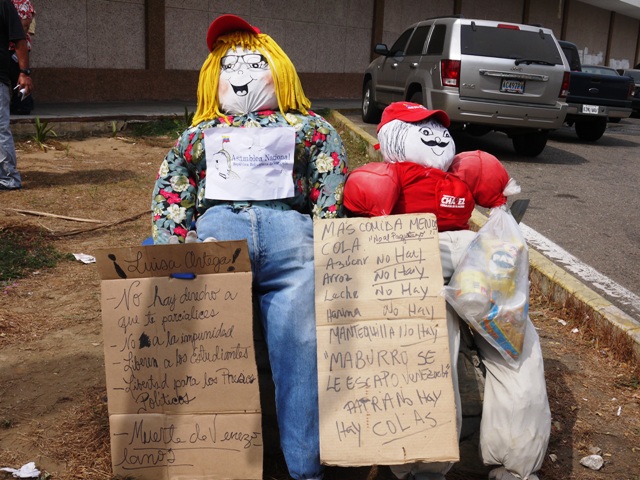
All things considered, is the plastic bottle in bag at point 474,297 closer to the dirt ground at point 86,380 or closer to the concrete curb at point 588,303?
the dirt ground at point 86,380

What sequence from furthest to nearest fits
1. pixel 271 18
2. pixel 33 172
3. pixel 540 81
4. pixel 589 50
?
1. pixel 589 50
2. pixel 271 18
3. pixel 540 81
4. pixel 33 172

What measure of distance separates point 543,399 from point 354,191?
1091mm

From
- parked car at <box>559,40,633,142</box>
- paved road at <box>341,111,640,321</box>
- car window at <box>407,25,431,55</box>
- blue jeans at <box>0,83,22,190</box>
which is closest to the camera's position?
paved road at <box>341,111,640,321</box>

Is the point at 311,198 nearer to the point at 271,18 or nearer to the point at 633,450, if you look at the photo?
the point at 633,450

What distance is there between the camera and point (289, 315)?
2727mm

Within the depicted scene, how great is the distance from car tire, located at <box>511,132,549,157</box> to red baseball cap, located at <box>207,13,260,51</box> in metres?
7.56

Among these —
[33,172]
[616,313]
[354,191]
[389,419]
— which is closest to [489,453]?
[389,419]

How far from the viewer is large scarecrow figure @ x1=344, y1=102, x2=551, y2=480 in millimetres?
2746

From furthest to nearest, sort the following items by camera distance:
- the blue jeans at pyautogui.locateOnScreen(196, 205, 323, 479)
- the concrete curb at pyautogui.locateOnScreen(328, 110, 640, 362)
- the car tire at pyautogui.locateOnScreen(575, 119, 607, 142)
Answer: the car tire at pyautogui.locateOnScreen(575, 119, 607, 142) < the concrete curb at pyautogui.locateOnScreen(328, 110, 640, 362) < the blue jeans at pyautogui.locateOnScreen(196, 205, 323, 479)

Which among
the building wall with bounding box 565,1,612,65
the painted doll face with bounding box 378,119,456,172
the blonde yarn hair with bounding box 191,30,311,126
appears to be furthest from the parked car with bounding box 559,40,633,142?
the building wall with bounding box 565,1,612,65

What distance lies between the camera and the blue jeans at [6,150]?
6652mm

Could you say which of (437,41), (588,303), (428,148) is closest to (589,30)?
(437,41)

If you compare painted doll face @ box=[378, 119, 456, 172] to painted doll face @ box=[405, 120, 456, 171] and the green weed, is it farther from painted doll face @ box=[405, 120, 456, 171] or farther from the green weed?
the green weed

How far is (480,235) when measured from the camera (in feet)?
9.40
